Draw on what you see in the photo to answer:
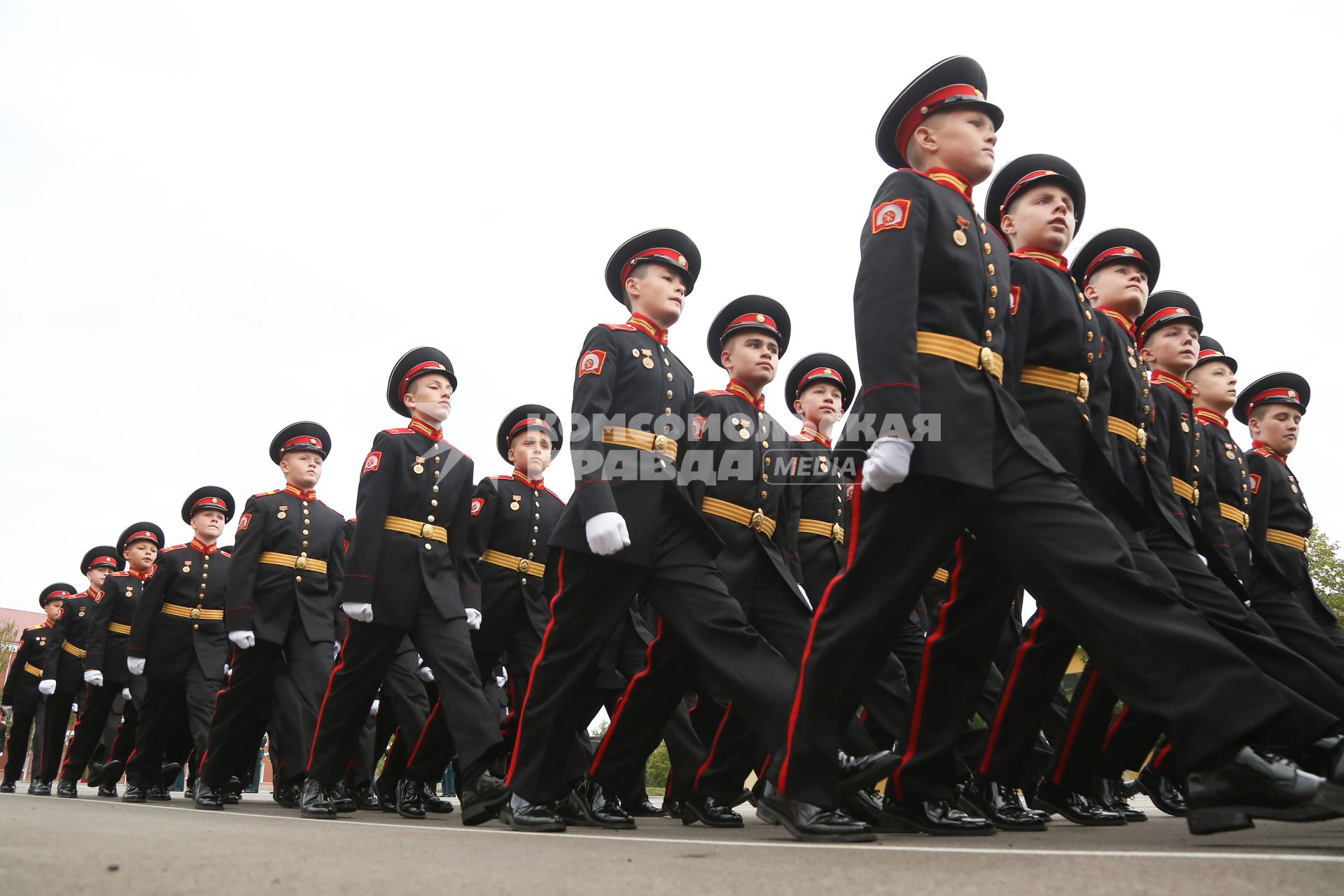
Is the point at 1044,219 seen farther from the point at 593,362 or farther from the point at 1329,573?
the point at 1329,573

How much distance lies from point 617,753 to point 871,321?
2.82 metres

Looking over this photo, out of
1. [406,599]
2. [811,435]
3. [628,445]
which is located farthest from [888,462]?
[811,435]

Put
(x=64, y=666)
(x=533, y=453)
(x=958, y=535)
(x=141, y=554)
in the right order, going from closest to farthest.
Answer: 1. (x=958, y=535)
2. (x=533, y=453)
3. (x=141, y=554)
4. (x=64, y=666)

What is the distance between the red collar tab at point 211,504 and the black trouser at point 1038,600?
7894 mm

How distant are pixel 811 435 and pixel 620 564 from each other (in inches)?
122

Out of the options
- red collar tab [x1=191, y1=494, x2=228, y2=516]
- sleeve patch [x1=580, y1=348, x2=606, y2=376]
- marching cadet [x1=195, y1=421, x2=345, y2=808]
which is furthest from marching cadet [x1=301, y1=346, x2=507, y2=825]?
red collar tab [x1=191, y1=494, x2=228, y2=516]

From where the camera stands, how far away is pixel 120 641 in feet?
37.0

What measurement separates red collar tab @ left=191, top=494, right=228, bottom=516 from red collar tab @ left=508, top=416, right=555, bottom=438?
3268mm

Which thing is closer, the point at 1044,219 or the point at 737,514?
the point at 1044,219

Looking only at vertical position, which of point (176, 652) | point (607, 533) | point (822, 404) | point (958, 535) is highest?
point (822, 404)

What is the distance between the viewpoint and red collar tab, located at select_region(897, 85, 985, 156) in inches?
173

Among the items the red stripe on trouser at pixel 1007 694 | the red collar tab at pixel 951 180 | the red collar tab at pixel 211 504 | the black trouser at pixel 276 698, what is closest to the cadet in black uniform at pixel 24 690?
the red collar tab at pixel 211 504

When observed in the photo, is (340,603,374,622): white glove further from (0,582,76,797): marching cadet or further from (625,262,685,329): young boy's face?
(0,582,76,797): marching cadet

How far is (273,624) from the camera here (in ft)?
25.8
